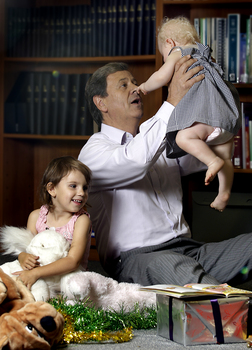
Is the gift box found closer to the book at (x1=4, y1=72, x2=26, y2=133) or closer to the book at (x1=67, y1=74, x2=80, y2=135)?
the book at (x1=67, y1=74, x2=80, y2=135)

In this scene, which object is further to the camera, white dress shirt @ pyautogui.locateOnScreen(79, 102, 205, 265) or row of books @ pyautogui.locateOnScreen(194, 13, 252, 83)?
row of books @ pyautogui.locateOnScreen(194, 13, 252, 83)

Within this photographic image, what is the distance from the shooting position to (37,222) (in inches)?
51.8

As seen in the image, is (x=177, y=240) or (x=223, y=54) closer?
(x=177, y=240)

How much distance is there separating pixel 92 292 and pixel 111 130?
66 centimetres

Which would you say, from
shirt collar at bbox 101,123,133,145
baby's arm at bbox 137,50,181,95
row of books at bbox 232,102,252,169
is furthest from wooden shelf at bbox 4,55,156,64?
baby's arm at bbox 137,50,181,95

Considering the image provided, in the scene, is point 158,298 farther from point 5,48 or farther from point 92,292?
point 5,48

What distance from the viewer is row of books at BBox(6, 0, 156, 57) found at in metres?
2.14

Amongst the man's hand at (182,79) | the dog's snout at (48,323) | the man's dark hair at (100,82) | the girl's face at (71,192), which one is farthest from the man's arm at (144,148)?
the dog's snout at (48,323)

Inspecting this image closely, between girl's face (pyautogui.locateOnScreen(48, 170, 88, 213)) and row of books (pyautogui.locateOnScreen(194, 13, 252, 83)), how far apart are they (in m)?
1.16

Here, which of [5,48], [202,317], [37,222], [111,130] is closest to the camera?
[202,317]

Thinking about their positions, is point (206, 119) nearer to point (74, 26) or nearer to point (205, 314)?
point (205, 314)

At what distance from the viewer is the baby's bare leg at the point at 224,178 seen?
4.07 feet

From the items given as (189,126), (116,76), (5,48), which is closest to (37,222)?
(189,126)

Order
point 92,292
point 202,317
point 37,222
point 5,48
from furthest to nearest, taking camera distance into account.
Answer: point 5,48 < point 37,222 < point 92,292 < point 202,317
